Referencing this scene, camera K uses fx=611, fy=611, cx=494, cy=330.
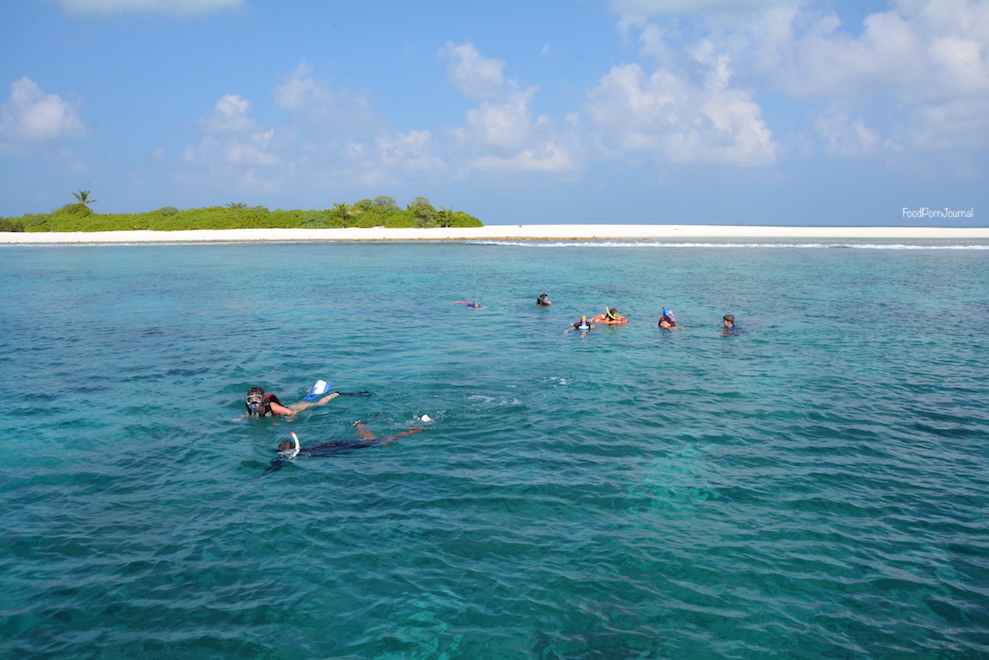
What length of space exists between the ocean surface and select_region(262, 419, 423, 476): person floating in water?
0.30 m

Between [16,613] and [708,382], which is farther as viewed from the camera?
[708,382]

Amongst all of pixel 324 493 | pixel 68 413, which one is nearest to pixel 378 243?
pixel 68 413

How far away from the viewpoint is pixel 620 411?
16984 millimetres

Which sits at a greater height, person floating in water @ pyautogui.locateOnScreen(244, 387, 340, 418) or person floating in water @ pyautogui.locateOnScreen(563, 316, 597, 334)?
person floating in water @ pyautogui.locateOnScreen(563, 316, 597, 334)

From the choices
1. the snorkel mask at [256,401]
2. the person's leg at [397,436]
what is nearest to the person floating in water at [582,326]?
the person's leg at [397,436]

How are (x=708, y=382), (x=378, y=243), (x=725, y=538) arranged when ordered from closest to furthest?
(x=725, y=538)
(x=708, y=382)
(x=378, y=243)

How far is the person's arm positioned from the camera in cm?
1638

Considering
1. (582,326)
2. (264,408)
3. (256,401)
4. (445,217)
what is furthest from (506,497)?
(445,217)

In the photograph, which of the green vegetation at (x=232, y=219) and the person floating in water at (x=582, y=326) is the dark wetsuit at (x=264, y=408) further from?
the green vegetation at (x=232, y=219)

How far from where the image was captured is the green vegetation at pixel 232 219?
11994 centimetres

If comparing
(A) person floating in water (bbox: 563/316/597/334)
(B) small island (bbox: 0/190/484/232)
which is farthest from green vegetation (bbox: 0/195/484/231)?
(A) person floating in water (bbox: 563/316/597/334)

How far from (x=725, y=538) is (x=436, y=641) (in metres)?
5.32

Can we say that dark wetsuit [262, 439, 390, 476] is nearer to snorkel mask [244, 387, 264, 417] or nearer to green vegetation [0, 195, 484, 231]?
snorkel mask [244, 387, 264, 417]

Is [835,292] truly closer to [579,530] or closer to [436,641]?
[579,530]
